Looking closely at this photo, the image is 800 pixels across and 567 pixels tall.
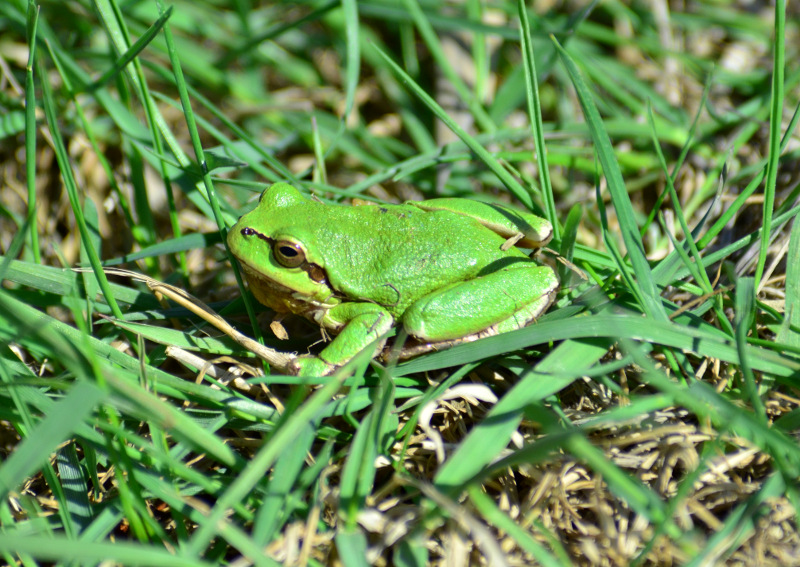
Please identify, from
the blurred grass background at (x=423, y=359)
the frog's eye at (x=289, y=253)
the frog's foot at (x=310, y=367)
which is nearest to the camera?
the blurred grass background at (x=423, y=359)

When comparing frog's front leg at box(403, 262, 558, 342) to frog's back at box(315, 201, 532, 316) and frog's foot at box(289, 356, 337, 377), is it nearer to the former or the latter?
frog's back at box(315, 201, 532, 316)

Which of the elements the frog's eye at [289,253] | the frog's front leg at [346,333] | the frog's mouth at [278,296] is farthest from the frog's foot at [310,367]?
the frog's eye at [289,253]

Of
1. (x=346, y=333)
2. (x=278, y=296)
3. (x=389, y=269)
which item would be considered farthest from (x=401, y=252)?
(x=278, y=296)

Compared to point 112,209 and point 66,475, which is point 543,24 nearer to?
point 112,209

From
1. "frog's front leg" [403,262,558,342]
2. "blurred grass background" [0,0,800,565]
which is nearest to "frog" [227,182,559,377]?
"frog's front leg" [403,262,558,342]

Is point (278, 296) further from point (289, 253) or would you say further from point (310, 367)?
point (310, 367)

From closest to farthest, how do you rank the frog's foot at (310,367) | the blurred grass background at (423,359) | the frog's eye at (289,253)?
the blurred grass background at (423,359) < the frog's foot at (310,367) < the frog's eye at (289,253)

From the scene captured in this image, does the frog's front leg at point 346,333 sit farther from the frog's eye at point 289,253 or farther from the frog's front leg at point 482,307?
the frog's eye at point 289,253
